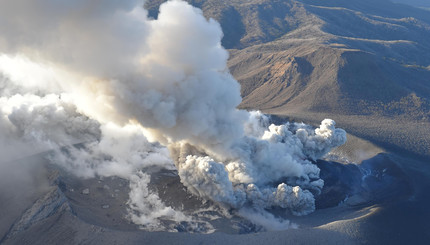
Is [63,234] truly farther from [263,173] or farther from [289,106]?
[289,106]

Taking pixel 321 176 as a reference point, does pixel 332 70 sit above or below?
above

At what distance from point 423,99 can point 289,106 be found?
90.7ft

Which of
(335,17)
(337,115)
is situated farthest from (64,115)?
(335,17)

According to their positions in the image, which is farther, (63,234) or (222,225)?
(222,225)

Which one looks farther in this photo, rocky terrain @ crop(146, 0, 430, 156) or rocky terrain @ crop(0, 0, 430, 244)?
rocky terrain @ crop(146, 0, 430, 156)

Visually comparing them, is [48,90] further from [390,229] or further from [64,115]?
[390,229]

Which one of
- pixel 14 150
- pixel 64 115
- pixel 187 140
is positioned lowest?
pixel 187 140

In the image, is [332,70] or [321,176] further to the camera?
[332,70]

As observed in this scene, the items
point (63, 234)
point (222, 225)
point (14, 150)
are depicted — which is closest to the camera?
point (63, 234)

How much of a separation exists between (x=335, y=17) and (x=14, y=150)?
453ft

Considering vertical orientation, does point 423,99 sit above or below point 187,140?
above

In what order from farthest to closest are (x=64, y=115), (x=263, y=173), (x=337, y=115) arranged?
(x=337, y=115) → (x=64, y=115) → (x=263, y=173)

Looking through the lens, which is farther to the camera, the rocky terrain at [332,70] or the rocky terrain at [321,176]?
the rocky terrain at [332,70]

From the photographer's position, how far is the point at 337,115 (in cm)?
7412
